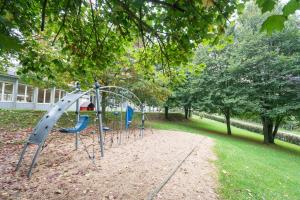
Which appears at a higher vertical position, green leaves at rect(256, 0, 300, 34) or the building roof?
the building roof

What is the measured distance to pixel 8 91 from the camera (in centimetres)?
1875

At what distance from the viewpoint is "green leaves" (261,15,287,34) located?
1590 mm

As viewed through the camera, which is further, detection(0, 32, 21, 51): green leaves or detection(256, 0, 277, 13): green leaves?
detection(256, 0, 277, 13): green leaves

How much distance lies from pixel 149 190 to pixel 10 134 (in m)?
8.08

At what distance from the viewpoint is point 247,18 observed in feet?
62.2

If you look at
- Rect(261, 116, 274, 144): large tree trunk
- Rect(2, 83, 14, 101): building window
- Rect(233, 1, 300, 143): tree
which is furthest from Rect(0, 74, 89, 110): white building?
Rect(261, 116, 274, 144): large tree trunk

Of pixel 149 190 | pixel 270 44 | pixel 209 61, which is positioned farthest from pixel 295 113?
pixel 149 190

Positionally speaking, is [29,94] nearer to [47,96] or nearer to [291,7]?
[47,96]

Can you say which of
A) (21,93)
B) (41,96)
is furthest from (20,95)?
(41,96)

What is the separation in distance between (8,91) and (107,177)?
58.0ft

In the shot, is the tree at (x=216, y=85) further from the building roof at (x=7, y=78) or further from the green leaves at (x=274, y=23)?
the green leaves at (x=274, y=23)

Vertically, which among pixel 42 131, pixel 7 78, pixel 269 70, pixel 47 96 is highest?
pixel 269 70

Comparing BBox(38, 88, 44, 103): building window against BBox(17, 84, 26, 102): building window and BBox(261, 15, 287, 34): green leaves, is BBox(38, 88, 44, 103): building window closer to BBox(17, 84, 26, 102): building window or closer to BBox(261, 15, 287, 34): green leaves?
BBox(17, 84, 26, 102): building window

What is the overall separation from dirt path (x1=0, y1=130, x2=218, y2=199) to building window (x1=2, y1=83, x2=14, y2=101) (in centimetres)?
1373
